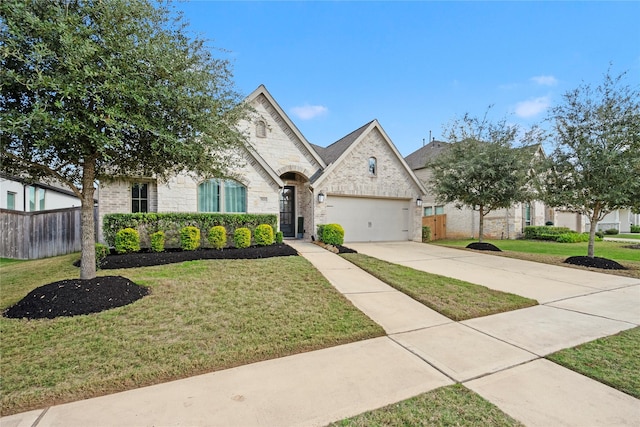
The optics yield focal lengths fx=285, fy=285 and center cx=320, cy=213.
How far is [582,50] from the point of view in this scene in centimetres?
953

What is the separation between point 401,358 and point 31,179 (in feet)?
22.7

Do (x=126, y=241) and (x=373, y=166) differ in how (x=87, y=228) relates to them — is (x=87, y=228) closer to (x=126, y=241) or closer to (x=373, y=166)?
(x=126, y=241)

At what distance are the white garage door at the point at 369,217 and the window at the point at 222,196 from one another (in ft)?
13.9

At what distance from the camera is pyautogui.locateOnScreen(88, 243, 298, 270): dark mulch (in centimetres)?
748

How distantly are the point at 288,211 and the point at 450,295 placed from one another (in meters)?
10.2

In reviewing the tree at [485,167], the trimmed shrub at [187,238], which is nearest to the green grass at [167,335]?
the trimmed shrub at [187,238]

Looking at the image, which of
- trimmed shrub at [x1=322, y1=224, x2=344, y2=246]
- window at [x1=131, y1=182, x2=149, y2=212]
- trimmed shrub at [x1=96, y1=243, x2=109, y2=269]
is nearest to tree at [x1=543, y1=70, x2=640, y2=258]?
trimmed shrub at [x1=322, y1=224, x2=344, y2=246]

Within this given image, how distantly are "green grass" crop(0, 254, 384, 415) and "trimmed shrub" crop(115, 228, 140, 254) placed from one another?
2461mm

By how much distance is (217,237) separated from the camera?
30.7 ft

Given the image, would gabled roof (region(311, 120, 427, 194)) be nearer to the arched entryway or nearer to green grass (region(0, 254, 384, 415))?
the arched entryway

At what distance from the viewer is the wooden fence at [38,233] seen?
34.5 feet

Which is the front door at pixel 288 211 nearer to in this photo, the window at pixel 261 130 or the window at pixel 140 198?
the window at pixel 261 130

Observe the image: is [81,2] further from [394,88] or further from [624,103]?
[624,103]

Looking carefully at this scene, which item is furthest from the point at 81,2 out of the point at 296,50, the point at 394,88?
the point at 394,88
